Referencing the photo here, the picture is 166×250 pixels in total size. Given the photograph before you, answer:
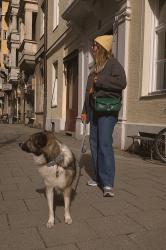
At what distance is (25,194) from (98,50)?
2340mm

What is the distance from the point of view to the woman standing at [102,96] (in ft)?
16.5

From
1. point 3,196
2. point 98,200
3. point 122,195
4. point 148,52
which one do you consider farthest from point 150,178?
point 148,52

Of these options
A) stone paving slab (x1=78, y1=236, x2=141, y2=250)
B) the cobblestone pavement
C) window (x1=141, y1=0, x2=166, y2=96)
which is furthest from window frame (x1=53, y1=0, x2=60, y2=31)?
stone paving slab (x1=78, y1=236, x2=141, y2=250)

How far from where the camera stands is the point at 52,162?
12.6 feet

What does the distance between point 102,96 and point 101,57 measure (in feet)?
1.84

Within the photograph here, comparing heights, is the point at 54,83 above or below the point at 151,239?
above

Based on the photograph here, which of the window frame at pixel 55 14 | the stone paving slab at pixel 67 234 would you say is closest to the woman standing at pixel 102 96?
the stone paving slab at pixel 67 234

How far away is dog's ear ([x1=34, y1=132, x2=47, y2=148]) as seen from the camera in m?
3.71

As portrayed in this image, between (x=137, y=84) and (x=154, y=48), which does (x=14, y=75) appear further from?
(x=154, y=48)

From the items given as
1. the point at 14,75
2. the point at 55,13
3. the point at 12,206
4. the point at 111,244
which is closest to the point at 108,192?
the point at 12,206

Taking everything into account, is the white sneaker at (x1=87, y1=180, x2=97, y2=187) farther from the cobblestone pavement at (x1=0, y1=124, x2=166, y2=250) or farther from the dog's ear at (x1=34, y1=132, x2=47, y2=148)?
the dog's ear at (x1=34, y1=132, x2=47, y2=148)

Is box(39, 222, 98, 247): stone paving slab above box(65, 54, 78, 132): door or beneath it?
beneath

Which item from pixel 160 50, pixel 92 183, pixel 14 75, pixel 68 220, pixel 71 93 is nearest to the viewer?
pixel 68 220

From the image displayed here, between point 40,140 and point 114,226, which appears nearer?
point 40,140
